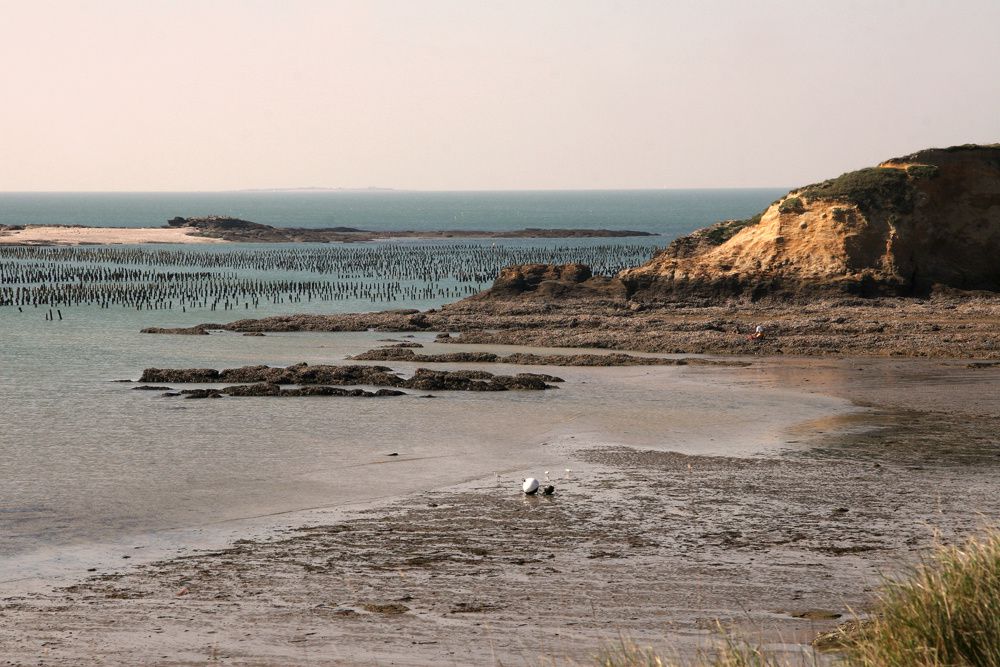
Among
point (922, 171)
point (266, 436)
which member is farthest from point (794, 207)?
point (266, 436)

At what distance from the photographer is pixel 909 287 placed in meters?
51.4

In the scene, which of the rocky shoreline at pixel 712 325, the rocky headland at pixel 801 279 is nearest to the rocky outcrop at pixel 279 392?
the rocky shoreline at pixel 712 325

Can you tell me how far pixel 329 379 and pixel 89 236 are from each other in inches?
3861

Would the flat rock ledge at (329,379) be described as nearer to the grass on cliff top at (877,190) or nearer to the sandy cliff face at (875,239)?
the sandy cliff face at (875,239)

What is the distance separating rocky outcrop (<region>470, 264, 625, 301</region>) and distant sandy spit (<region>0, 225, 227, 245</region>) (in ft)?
231

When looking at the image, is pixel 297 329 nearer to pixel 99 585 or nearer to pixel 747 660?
pixel 99 585

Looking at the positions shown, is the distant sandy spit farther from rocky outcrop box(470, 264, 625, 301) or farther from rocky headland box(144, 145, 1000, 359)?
rocky headland box(144, 145, 1000, 359)

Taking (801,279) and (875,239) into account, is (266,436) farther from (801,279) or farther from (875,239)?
(875,239)

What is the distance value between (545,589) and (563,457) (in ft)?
33.6

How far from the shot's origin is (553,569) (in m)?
16.4

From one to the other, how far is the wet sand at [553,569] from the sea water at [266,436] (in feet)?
7.16

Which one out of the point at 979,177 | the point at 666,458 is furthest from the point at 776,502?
the point at 979,177

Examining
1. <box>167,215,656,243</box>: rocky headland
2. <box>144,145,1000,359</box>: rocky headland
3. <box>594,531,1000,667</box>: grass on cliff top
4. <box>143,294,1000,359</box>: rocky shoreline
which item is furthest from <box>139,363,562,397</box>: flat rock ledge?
<box>167,215,656,243</box>: rocky headland

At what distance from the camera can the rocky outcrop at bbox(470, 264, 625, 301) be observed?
56.8 meters
